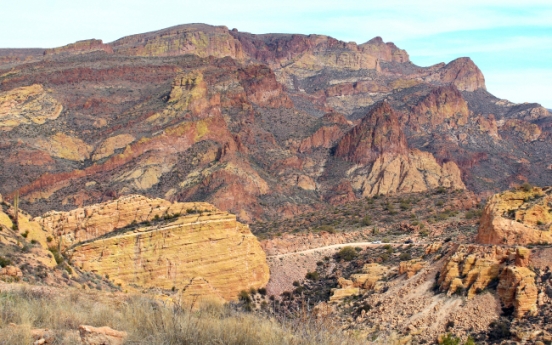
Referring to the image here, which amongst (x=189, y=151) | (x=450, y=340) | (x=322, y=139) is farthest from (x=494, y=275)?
(x=322, y=139)

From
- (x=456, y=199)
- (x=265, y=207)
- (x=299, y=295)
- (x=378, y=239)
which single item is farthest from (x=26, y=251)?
(x=265, y=207)

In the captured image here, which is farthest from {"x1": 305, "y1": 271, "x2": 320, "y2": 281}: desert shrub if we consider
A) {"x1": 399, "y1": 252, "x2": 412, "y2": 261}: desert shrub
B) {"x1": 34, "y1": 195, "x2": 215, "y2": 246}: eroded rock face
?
{"x1": 34, "y1": 195, "x2": 215, "y2": 246}: eroded rock face

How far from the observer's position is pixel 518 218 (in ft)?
122

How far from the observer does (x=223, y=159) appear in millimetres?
144625

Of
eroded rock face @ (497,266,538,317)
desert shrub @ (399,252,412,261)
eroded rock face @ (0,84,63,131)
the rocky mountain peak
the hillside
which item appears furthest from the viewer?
the rocky mountain peak

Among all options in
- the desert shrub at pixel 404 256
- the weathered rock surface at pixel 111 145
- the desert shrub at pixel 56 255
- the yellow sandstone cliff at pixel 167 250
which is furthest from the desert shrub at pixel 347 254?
the weathered rock surface at pixel 111 145

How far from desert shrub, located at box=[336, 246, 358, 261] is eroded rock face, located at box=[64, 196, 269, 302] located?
673 centimetres

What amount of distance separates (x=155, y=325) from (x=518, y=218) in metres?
24.5

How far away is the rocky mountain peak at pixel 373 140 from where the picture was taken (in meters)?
181

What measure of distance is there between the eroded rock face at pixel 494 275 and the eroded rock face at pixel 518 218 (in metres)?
2.07

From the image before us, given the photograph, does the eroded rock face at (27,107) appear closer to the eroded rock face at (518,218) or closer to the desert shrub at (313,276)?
the desert shrub at (313,276)

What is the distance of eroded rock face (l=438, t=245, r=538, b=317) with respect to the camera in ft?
95.4

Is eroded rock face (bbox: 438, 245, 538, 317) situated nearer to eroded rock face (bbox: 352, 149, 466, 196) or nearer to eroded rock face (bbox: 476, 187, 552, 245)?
eroded rock face (bbox: 476, 187, 552, 245)

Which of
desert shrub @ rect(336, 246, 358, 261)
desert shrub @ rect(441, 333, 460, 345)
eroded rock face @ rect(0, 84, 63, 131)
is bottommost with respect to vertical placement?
desert shrub @ rect(336, 246, 358, 261)
